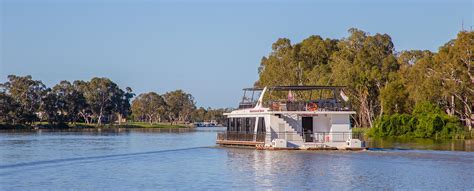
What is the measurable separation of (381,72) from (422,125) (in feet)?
64.7

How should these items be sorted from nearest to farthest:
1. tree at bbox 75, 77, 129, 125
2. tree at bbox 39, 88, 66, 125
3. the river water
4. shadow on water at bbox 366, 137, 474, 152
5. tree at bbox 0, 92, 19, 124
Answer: the river water
shadow on water at bbox 366, 137, 474, 152
tree at bbox 0, 92, 19, 124
tree at bbox 39, 88, 66, 125
tree at bbox 75, 77, 129, 125

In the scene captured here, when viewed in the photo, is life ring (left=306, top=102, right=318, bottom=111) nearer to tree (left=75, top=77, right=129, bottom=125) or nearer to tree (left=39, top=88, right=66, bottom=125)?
tree (left=39, top=88, right=66, bottom=125)

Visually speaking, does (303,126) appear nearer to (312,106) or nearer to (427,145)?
(312,106)

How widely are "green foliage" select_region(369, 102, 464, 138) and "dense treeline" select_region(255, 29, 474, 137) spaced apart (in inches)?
18.1

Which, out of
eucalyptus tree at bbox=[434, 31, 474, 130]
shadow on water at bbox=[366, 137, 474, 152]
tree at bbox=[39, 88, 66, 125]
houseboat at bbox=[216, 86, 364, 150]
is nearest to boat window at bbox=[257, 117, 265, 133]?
houseboat at bbox=[216, 86, 364, 150]

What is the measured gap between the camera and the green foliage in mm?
78938

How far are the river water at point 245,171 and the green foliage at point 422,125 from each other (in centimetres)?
3033

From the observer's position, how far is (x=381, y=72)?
10075 centimetres

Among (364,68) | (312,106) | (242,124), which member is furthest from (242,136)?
(364,68)

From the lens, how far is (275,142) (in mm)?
49969

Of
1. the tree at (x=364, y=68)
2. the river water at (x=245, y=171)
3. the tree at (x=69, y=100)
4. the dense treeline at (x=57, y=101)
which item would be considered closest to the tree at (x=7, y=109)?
the dense treeline at (x=57, y=101)

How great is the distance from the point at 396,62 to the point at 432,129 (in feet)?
73.6

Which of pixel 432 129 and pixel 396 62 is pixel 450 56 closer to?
pixel 432 129

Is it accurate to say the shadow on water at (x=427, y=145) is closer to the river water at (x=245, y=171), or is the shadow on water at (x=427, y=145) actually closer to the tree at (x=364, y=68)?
the river water at (x=245, y=171)
